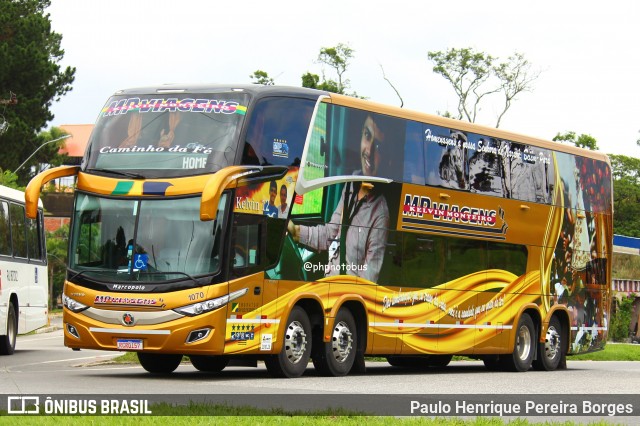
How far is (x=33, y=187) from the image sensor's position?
19.1 m

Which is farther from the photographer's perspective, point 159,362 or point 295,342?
point 159,362

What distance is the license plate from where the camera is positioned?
18438 mm

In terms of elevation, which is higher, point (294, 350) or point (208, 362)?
point (294, 350)

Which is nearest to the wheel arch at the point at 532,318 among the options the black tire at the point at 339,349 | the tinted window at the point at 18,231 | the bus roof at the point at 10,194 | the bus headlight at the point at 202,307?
the black tire at the point at 339,349

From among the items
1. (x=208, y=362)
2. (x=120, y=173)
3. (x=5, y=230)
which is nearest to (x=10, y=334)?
(x=5, y=230)

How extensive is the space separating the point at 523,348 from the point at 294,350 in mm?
7814

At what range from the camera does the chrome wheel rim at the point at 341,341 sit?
20875 mm

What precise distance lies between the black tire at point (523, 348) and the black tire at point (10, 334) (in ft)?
33.9

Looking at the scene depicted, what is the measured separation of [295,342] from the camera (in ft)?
65.6

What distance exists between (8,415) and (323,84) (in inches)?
2146

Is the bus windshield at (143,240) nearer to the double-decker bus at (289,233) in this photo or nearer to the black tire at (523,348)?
the double-decker bus at (289,233)

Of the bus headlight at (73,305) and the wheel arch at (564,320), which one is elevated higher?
the bus headlight at (73,305)

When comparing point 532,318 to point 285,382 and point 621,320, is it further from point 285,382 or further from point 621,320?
point 621,320

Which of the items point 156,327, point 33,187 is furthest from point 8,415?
point 33,187
